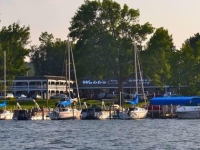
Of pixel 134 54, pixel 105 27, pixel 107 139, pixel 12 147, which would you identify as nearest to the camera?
pixel 12 147

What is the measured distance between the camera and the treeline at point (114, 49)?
153250 mm

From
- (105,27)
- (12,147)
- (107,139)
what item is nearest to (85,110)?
(105,27)

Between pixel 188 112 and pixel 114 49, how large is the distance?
33311mm

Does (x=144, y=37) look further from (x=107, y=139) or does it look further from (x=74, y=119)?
(x=107, y=139)

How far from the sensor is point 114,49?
154 m

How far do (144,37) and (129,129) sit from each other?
63.7 m

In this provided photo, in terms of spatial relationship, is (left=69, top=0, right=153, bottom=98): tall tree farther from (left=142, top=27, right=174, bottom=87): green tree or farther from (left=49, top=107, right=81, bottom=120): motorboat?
(left=49, top=107, right=81, bottom=120): motorboat

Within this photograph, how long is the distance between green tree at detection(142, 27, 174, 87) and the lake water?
1866 inches

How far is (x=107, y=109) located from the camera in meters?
129

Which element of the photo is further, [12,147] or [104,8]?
[104,8]

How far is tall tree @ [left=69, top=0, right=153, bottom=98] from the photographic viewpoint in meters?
154

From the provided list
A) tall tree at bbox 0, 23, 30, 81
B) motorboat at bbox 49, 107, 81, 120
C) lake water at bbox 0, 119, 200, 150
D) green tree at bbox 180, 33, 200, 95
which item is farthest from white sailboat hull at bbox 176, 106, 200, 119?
tall tree at bbox 0, 23, 30, 81

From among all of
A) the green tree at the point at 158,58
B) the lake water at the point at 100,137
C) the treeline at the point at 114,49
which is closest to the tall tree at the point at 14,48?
the treeline at the point at 114,49

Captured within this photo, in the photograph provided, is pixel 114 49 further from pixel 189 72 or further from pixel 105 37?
pixel 189 72
